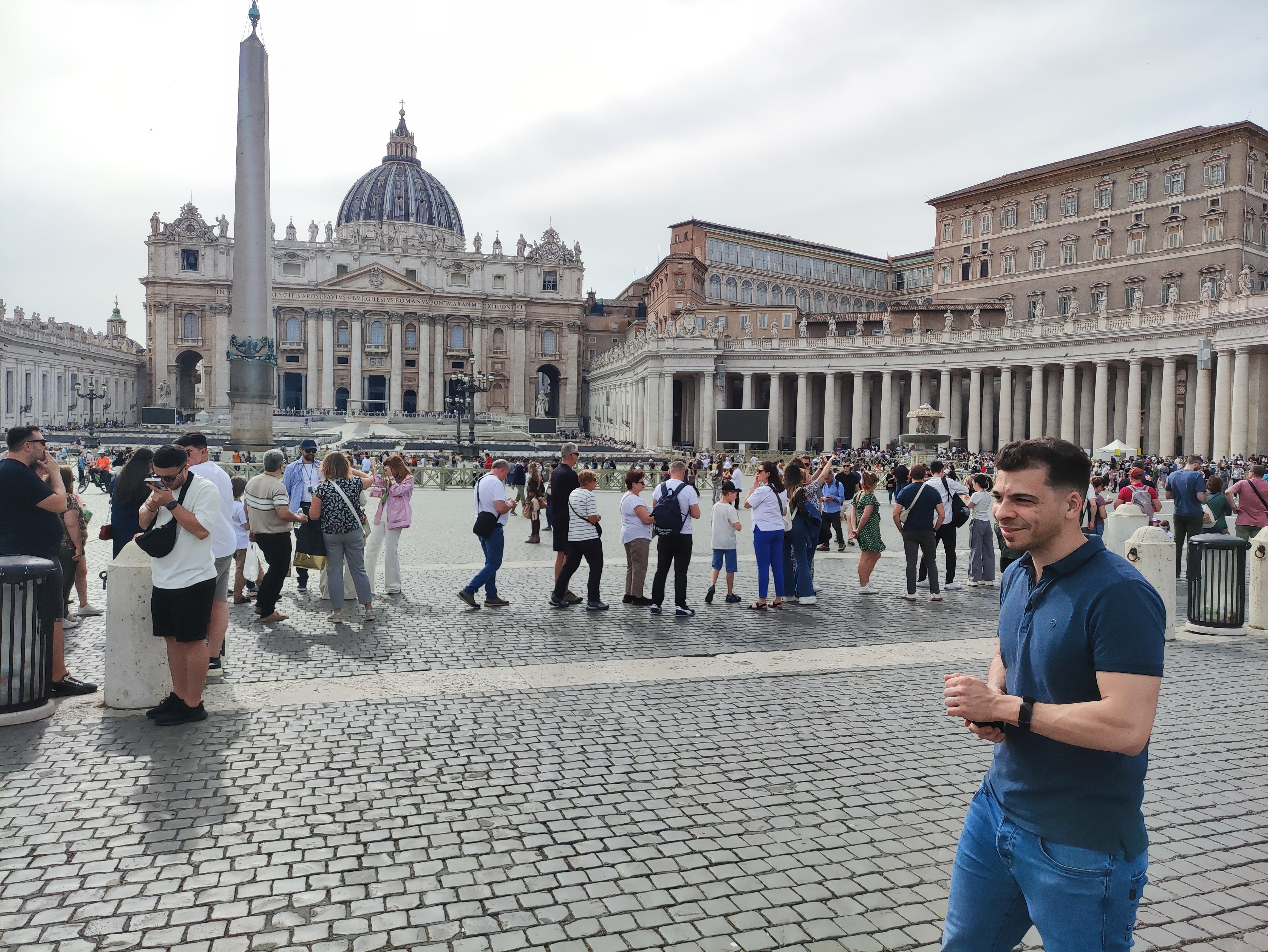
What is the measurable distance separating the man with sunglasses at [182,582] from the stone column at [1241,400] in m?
42.3

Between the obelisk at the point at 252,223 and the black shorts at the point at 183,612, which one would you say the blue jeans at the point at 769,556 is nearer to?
the black shorts at the point at 183,612

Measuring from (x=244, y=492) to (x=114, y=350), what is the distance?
318 feet

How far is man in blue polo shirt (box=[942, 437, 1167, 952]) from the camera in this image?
2.23 metres

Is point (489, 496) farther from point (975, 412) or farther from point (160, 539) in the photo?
point (975, 412)

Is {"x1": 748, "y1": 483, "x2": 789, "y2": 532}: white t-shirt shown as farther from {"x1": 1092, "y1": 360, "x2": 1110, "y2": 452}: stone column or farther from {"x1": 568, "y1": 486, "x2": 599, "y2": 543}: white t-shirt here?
{"x1": 1092, "y1": 360, "x2": 1110, "y2": 452}: stone column

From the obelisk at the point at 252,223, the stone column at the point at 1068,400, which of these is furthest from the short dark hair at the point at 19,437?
the stone column at the point at 1068,400

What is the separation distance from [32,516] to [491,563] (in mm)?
4429

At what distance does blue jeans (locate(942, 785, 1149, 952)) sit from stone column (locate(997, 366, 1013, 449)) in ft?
162

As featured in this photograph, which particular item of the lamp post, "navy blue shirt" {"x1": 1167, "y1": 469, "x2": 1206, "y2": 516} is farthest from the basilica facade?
"navy blue shirt" {"x1": 1167, "y1": 469, "x2": 1206, "y2": 516}

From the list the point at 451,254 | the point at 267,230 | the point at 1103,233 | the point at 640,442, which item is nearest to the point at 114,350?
the point at 451,254

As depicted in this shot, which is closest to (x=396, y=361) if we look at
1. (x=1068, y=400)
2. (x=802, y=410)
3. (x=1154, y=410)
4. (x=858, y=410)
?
(x=802, y=410)

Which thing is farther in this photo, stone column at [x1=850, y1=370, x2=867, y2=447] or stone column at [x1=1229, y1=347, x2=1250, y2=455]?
stone column at [x1=850, y1=370, x2=867, y2=447]

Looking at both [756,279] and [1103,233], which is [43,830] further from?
[756,279]

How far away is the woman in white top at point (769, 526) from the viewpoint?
10016mm
